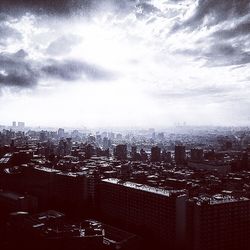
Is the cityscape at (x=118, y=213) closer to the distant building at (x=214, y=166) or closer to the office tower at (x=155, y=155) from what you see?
the distant building at (x=214, y=166)

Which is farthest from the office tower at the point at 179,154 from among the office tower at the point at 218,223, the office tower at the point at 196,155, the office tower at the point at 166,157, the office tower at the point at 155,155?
the office tower at the point at 218,223

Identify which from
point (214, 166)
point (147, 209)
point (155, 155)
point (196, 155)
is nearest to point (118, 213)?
point (147, 209)

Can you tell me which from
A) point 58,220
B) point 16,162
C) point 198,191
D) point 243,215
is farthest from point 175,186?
point 16,162

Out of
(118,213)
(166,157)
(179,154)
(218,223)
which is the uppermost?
(179,154)

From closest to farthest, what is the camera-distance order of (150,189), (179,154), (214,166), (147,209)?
(147,209), (150,189), (214,166), (179,154)

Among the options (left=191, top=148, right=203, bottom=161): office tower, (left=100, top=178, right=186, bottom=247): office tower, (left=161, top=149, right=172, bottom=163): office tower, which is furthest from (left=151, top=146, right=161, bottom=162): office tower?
(left=100, top=178, right=186, bottom=247): office tower

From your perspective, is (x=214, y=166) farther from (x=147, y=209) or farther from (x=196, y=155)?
(x=147, y=209)
